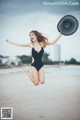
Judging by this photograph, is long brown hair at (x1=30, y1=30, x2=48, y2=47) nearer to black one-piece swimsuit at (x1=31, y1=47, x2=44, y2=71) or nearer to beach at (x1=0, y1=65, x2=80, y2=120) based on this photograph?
black one-piece swimsuit at (x1=31, y1=47, x2=44, y2=71)

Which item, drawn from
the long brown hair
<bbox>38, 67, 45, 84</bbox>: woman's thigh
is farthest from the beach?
the long brown hair

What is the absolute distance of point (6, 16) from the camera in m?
2.22

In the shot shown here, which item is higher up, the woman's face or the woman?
the woman's face

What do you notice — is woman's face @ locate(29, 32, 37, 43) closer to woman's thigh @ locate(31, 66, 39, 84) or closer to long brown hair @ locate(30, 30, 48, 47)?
long brown hair @ locate(30, 30, 48, 47)

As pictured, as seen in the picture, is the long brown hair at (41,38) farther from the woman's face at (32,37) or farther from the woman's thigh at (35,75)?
the woman's thigh at (35,75)

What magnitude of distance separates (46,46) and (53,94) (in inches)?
16.2

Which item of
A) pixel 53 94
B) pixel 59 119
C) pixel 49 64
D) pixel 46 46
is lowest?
pixel 59 119

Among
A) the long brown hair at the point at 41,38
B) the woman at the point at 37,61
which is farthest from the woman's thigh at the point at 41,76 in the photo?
the long brown hair at the point at 41,38

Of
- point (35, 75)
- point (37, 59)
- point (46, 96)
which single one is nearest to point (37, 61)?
point (37, 59)

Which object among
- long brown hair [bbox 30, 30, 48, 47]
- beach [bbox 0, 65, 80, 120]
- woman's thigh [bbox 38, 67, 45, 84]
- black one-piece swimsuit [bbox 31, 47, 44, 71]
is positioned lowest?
beach [bbox 0, 65, 80, 120]

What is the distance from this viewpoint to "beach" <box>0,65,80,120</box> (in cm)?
221

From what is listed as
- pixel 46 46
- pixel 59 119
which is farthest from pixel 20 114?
pixel 46 46

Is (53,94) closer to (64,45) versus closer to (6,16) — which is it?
(64,45)

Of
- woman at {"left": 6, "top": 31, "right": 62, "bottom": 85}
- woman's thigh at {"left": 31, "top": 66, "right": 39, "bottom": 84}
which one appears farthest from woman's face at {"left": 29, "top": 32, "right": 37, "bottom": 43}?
woman's thigh at {"left": 31, "top": 66, "right": 39, "bottom": 84}
